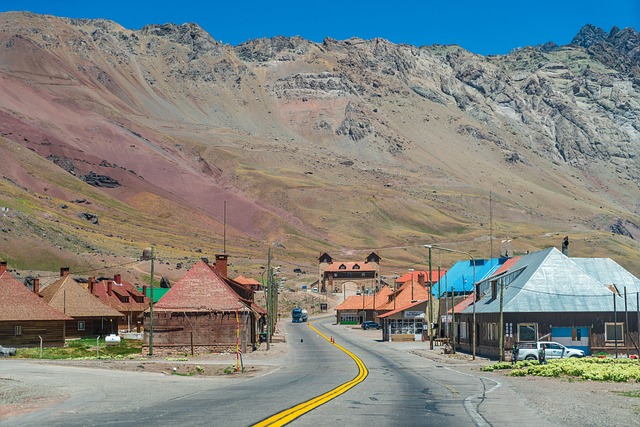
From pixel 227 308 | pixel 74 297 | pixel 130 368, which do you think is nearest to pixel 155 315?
pixel 227 308

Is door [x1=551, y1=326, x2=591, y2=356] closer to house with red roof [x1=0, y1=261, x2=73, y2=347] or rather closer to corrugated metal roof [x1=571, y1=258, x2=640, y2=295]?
corrugated metal roof [x1=571, y1=258, x2=640, y2=295]

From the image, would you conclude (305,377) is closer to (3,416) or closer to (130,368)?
(130,368)

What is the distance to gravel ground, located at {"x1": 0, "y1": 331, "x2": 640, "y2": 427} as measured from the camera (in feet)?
73.6

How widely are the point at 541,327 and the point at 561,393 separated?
27199 millimetres

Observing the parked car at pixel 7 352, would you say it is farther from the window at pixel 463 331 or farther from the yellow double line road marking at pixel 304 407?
the window at pixel 463 331

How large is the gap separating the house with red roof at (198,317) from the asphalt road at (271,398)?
14.8 metres

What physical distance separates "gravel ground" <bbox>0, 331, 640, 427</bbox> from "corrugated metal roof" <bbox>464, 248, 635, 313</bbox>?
840 cm

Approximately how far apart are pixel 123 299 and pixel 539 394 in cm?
7441

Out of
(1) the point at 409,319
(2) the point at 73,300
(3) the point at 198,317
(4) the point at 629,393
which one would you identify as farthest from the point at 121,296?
(4) the point at 629,393

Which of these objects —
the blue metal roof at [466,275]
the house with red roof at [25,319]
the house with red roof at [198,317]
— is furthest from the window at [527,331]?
the house with red roof at [25,319]

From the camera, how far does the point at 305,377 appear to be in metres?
39.5

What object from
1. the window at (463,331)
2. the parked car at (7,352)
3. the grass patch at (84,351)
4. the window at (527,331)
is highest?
the window at (527,331)

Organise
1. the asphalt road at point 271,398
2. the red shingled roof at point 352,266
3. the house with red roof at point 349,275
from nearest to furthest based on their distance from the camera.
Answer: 1. the asphalt road at point 271,398
2. the house with red roof at point 349,275
3. the red shingled roof at point 352,266

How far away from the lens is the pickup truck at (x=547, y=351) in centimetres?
5303
